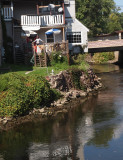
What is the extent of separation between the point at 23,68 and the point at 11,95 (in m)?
9.77

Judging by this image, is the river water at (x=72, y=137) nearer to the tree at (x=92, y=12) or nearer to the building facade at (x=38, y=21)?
the building facade at (x=38, y=21)

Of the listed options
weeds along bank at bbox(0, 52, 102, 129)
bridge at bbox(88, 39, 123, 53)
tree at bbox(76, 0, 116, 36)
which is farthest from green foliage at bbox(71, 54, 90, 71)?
tree at bbox(76, 0, 116, 36)

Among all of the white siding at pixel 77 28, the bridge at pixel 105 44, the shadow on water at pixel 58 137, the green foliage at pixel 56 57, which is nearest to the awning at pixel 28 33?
the green foliage at pixel 56 57

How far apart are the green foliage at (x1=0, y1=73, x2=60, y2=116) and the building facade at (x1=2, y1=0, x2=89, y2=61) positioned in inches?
414

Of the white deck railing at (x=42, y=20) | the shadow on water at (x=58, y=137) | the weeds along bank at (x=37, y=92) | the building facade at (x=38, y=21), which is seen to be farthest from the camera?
the white deck railing at (x=42, y=20)

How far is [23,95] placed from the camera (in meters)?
19.9

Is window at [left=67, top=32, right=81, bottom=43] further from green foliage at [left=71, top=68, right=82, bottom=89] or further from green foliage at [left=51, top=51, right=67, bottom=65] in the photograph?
green foliage at [left=71, top=68, right=82, bottom=89]

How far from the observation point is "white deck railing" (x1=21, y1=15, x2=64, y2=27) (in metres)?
33.6

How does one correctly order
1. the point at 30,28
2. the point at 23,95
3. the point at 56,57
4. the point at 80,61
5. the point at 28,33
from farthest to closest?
the point at 80,61, the point at 28,33, the point at 30,28, the point at 56,57, the point at 23,95

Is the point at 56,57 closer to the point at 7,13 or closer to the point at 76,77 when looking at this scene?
the point at 76,77

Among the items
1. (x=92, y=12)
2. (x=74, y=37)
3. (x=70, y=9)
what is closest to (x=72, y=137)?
(x=74, y=37)

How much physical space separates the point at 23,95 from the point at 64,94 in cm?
533

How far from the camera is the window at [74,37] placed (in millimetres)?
37375

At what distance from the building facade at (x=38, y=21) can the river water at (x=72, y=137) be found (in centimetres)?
1433
